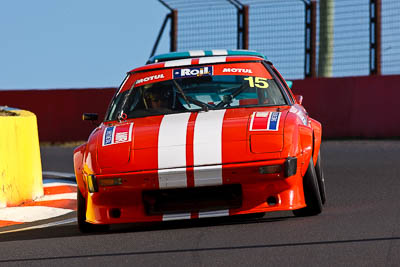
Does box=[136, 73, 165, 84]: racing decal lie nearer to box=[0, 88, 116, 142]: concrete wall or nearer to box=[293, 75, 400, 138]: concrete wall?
box=[293, 75, 400, 138]: concrete wall

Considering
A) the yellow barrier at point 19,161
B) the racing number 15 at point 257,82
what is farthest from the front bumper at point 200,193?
the yellow barrier at point 19,161

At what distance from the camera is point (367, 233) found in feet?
20.8

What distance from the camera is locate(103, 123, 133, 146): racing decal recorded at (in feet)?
23.3

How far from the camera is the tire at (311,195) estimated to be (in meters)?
7.09

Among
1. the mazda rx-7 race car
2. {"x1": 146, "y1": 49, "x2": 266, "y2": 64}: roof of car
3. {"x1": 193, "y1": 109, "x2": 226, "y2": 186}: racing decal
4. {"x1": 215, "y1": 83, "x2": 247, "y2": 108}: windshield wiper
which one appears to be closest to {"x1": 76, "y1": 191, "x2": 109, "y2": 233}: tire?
the mazda rx-7 race car

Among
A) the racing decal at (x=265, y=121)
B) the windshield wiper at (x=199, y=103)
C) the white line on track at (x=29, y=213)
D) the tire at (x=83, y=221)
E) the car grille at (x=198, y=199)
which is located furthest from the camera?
the white line on track at (x=29, y=213)

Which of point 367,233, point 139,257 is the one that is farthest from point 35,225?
point 367,233

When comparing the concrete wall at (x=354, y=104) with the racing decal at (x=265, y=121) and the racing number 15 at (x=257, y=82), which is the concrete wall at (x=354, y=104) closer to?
the racing number 15 at (x=257, y=82)

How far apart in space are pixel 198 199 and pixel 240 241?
677 millimetres

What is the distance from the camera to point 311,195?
716 cm

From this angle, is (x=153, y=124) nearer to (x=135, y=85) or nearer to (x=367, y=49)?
(x=135, y=85)

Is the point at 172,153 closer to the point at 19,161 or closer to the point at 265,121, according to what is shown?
the point at 265,121

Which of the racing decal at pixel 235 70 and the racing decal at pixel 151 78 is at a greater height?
the racing decal at pixel 235 70

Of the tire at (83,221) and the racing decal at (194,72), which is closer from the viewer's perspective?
the tire at (83,221)
